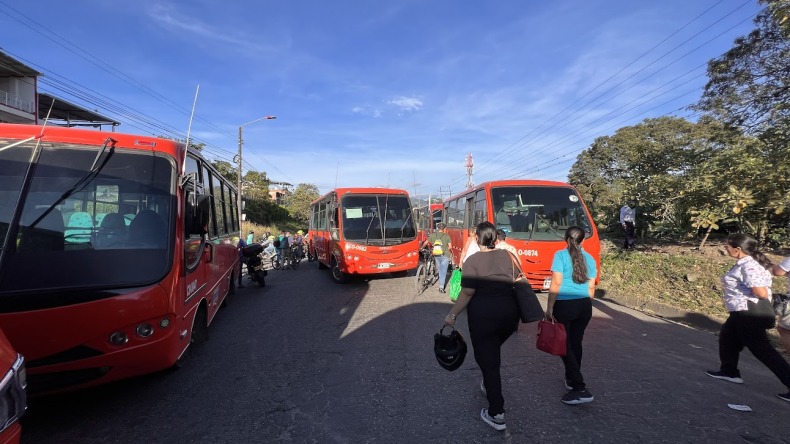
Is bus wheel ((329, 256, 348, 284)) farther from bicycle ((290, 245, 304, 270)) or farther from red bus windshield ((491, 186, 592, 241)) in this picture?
bicycle ((290, 245, 304, 270))

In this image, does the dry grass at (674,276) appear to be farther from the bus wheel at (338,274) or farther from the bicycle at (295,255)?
the bicycle at (295,255)

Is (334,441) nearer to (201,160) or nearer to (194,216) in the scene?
(194,216)

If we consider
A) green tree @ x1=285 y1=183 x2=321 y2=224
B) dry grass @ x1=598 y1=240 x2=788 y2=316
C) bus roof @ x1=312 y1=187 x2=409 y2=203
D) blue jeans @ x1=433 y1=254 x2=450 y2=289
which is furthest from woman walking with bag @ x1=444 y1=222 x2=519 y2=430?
green tree @ x1=285 y1=183 x2=321 y2=224

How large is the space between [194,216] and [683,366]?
5.87m

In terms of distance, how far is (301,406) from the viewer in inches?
150

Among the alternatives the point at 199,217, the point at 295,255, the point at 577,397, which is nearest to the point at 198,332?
the point at 199,217

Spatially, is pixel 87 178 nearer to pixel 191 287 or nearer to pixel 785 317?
pixel 191 287

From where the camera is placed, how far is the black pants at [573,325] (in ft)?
12.4

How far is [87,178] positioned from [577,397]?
5.04 meters

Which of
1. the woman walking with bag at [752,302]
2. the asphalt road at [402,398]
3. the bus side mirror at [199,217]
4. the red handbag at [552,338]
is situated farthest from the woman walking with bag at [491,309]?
the bus side mirror at [199,217]

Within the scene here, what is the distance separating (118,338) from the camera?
3338 millimetres

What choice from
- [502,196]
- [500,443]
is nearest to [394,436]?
[500,443]

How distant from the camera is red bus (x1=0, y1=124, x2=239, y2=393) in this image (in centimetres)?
316

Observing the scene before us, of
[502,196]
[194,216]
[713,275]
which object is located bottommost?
[713,275]
